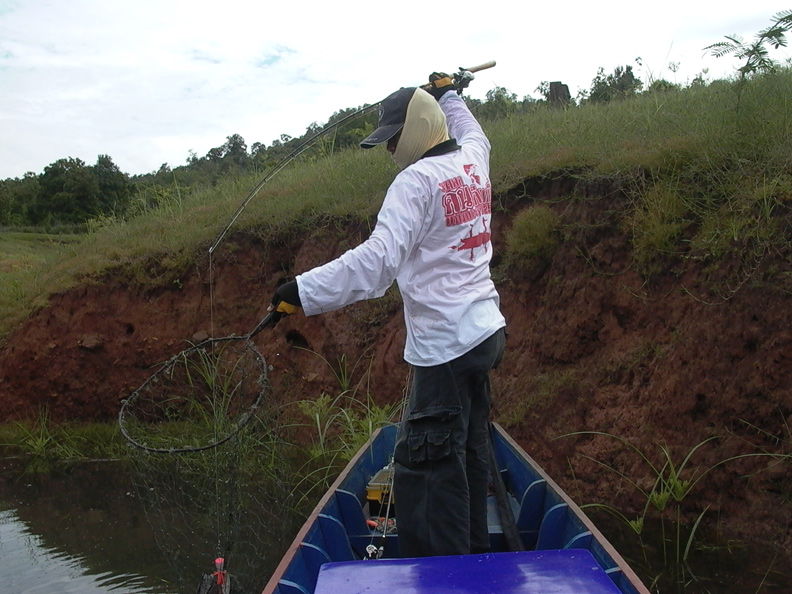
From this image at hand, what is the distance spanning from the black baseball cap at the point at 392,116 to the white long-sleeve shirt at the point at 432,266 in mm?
171

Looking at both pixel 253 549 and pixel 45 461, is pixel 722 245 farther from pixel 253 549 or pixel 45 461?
pixel 45 461

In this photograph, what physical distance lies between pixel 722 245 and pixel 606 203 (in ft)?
3.37

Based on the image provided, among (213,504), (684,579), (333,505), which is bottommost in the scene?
(684,579)

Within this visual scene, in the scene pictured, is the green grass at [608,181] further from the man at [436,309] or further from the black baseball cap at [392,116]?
the black baseball cap at [392,116]

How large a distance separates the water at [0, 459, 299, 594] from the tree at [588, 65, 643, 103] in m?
5.39

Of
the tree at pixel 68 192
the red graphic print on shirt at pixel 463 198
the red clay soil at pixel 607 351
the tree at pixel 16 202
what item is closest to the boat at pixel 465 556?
the red clay soil at pixel 607 351

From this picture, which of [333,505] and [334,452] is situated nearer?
[333,505]

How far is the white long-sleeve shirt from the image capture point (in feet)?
8.24

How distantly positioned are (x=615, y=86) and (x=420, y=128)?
6440 mm

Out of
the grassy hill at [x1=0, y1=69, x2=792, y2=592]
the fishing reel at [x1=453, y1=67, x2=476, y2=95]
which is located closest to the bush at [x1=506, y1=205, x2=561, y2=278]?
the grassy hill at [x1=0, y1=69, x2=792, y2=592]

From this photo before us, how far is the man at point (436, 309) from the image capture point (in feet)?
8.84

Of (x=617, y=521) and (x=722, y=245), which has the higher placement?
(x=722, y=245)

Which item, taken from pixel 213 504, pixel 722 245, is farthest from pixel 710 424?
pixel 213 504

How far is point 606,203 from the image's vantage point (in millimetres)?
5371
